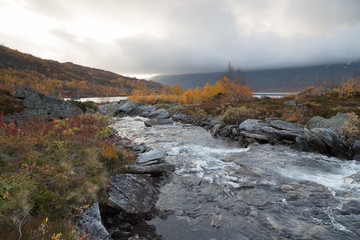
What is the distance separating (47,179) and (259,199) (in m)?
6.69

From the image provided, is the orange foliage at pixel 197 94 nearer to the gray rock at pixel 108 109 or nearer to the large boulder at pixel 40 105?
the gray rock at pixel 108 109

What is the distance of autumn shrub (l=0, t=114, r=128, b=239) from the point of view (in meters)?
3.39

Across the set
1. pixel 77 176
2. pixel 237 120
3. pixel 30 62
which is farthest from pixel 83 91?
pixel 77 176

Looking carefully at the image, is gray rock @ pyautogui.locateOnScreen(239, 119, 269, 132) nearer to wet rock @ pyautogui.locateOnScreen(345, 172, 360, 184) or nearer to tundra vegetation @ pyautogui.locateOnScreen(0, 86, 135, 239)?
wet rock @ pyautogui.locateOnScreen(345, 172, 360, 184)

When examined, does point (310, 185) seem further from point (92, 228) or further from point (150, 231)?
point (92, 228)

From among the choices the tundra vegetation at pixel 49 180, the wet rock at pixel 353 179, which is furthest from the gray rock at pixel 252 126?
the tundra vegetation at pixel 49 180

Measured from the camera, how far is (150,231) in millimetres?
4711

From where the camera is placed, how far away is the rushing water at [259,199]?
4.77 meters

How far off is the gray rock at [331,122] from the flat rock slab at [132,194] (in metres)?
13.8

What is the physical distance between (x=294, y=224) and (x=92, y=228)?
5.37 m

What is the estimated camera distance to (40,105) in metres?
12.7

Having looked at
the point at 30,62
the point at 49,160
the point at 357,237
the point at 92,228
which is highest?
the point at 30,62

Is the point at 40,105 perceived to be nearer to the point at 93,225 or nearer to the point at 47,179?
the point at 47,179

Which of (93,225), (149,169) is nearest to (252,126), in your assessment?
(149,169)
